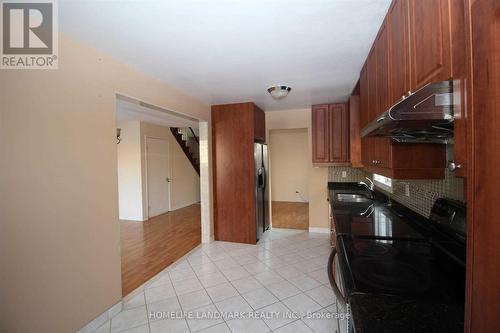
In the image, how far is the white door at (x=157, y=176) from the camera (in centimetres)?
548

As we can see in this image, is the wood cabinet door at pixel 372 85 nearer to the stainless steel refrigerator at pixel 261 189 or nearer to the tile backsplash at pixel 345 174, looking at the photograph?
the stainless steel refrigerator at pixel 261 189

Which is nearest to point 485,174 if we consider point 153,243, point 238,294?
point 238,294

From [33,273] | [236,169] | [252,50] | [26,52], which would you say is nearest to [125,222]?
[236,169]

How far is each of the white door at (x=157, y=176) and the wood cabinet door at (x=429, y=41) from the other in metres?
5.38

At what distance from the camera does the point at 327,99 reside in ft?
11.7

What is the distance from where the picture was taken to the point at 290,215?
565 centimetres

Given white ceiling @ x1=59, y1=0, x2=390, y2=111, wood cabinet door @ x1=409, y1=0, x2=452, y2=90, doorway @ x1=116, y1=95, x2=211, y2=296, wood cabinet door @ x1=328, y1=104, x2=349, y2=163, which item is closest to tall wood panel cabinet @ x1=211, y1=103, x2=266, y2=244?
doorway @ x1=116, y1=95, x2=211, y2=296

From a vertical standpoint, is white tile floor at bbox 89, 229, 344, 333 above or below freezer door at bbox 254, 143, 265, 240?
below

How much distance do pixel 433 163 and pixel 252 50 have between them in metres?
1.56

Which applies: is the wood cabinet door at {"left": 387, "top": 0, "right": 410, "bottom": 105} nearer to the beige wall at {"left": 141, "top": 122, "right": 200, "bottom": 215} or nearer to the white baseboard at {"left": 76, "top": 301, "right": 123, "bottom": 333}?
the white baseboard at {"left": 76, "top": 301, "right": 123, "bottom": 333}

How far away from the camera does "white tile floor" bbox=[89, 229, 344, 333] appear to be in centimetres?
191

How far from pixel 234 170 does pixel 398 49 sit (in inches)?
112

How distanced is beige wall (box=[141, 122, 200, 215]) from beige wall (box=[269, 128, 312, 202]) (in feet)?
8.32

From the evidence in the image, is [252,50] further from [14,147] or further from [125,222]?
[125,222]
